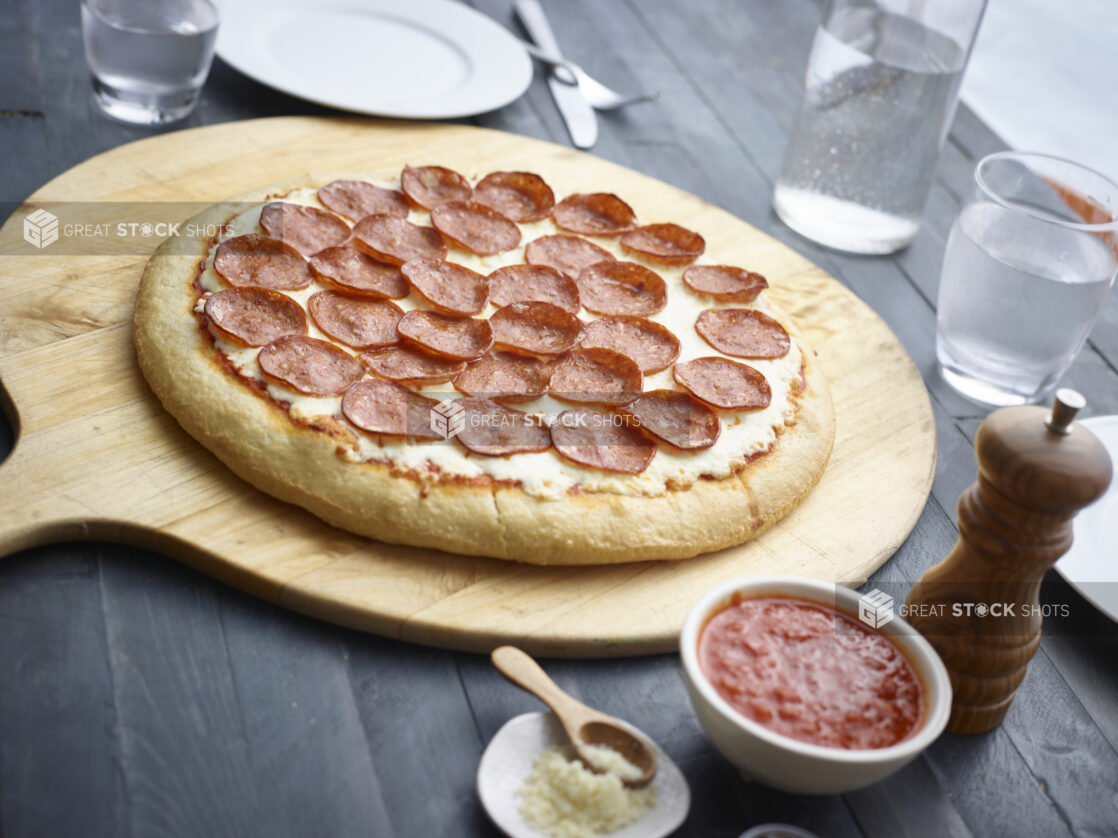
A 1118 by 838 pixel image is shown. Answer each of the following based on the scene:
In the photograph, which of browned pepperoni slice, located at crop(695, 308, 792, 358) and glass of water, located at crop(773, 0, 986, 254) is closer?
browned pepperoni slice, located at crop(695, 308, 792, 358)

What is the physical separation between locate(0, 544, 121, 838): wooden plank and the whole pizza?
0.41m

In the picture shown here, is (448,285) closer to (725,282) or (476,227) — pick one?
(476,227)

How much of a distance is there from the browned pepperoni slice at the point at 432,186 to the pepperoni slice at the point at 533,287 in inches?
15.4

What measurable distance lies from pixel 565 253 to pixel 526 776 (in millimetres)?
1614

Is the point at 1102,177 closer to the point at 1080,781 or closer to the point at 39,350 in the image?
the point at 1080,781

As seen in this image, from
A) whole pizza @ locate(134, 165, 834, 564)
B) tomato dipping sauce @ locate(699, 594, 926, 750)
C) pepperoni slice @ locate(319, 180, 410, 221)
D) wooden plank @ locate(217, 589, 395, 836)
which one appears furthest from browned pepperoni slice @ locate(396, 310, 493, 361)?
tomato dipping sauce @ locate(699, 594, 926, 750)

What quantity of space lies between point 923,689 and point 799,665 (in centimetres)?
21

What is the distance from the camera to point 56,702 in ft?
5.74

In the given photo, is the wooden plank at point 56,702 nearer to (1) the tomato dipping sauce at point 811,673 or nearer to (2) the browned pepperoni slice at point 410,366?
(2) the browned pepperoni slice at point 410,366

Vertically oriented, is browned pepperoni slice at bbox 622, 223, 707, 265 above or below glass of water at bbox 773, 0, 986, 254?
below

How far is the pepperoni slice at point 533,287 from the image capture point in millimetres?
2701

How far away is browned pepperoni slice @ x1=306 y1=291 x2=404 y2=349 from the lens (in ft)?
8.12

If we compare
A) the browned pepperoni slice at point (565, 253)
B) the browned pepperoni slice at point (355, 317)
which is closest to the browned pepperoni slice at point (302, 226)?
the browned pepperoni slice at point (355, 317)

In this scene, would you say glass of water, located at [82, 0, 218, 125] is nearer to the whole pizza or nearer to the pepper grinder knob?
the whole pizza
